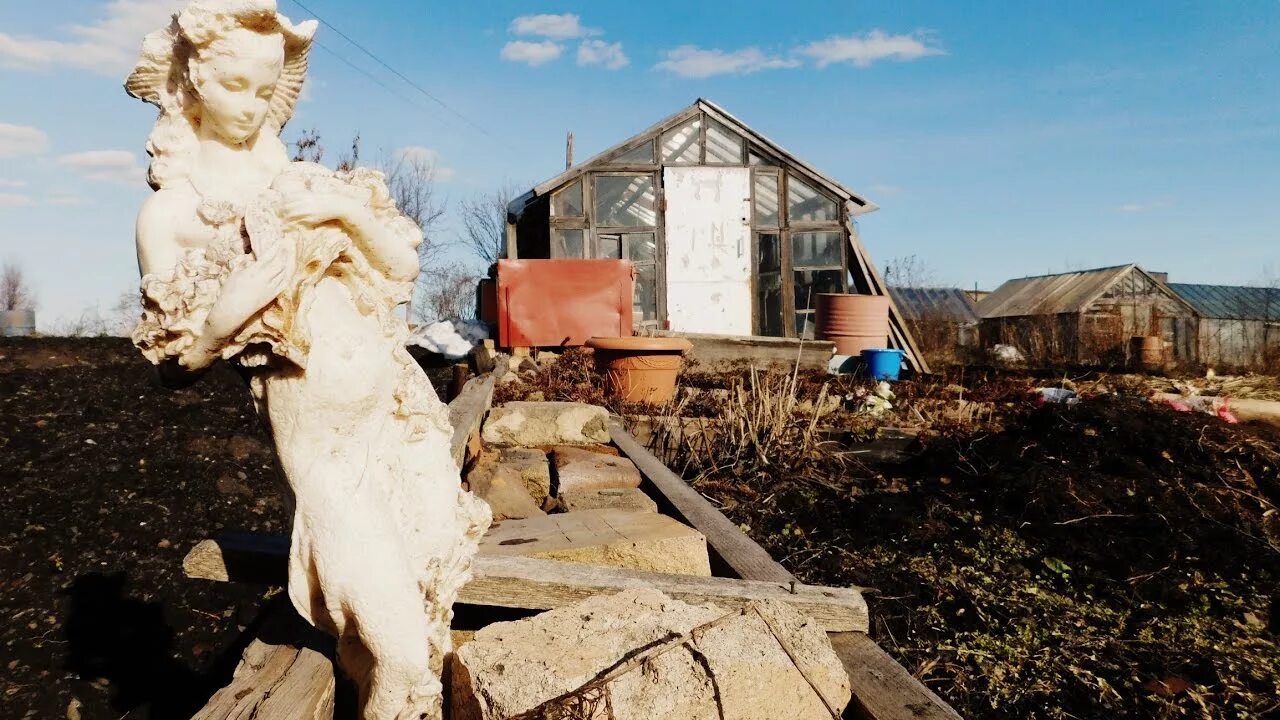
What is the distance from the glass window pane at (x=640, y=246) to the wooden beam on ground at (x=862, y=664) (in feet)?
32.6

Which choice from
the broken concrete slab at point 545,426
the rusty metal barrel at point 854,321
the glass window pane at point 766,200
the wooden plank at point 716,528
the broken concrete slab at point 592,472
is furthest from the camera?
the glass window pane at point 766,200

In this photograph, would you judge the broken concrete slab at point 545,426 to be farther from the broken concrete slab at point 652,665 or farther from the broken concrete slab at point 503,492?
the broken concrete slab at point 652,665

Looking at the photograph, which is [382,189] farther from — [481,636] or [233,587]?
[233,587]

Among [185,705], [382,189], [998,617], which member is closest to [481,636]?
[382,189]

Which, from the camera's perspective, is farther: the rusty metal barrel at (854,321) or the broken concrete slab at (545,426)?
the rusty metal barrel at (854,321)

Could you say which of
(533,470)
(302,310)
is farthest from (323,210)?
(533,470)

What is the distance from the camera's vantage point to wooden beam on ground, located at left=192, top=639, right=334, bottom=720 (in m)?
1.65

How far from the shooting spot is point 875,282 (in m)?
13.5

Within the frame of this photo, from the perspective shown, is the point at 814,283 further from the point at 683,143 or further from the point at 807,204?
the point at 683,143

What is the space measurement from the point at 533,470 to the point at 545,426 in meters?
0.85

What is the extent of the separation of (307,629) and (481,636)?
0.50m

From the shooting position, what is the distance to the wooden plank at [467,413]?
3627 mm

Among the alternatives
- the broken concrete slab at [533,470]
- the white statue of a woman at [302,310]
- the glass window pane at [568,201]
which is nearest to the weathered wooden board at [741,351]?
the glass window pane at [568,201]

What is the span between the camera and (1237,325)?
767 inches
